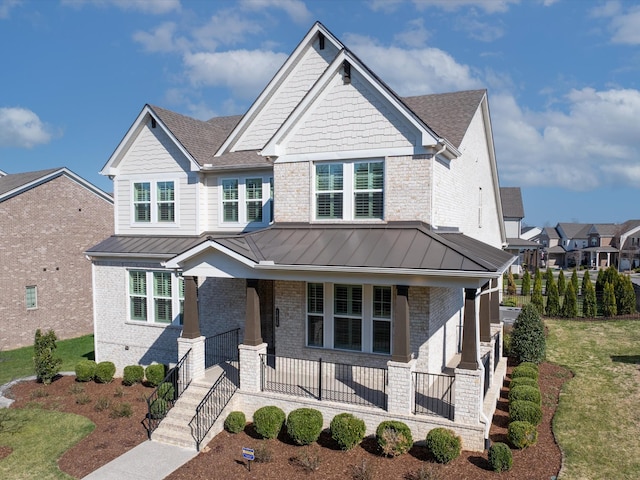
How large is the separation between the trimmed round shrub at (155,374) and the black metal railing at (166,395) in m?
1.71

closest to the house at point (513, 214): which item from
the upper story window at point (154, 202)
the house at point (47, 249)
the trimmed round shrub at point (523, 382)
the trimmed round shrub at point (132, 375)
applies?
the trimmed round shrub at point (523, 382)

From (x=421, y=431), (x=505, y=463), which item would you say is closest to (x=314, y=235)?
(x=421, y=431)

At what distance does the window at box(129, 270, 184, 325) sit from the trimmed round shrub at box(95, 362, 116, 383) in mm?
1881

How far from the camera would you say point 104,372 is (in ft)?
49.0

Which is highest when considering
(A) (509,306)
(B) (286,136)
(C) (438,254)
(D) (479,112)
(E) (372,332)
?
(D) (479,112)

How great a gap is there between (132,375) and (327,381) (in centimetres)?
670

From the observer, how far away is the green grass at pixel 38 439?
377 inches

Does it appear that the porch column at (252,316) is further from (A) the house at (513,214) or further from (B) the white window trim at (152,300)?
(A) the house at (513,214)

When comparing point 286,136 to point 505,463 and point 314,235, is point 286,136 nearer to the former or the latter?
point 314,235

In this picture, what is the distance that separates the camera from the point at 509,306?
98.9 feet

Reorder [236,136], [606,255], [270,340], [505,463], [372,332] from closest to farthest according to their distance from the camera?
[505,463]
[372,332]
[270,340]
[236,136]
[606,255]

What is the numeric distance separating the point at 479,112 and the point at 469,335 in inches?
398

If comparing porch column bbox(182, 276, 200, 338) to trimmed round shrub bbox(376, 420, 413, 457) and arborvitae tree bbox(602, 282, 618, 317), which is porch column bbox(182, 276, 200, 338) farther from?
arborvitae tree bbox(602, 282, 618, 317)

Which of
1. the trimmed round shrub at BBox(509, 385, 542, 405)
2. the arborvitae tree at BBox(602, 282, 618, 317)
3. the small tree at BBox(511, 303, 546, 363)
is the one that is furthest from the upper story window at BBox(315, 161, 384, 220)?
the arborvitae tree at BBox(602, 282, 618, 317)
